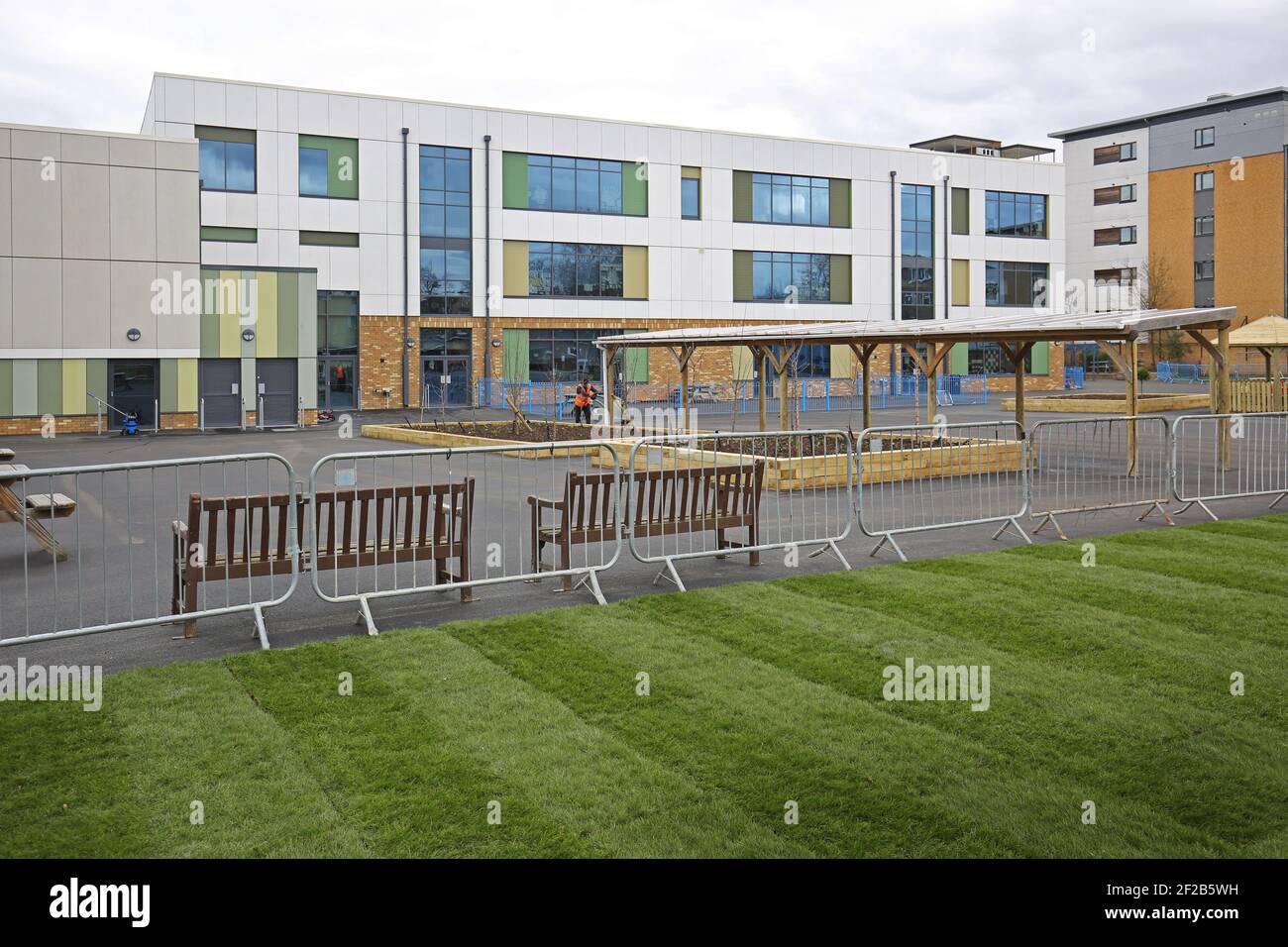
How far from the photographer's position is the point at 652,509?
1157 cm

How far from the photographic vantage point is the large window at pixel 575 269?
52.2 metres

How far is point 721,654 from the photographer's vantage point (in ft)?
29.0

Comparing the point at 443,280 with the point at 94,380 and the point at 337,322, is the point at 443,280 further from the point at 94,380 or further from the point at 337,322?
the point at 94,380

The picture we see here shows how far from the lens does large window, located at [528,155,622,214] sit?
51812 mm

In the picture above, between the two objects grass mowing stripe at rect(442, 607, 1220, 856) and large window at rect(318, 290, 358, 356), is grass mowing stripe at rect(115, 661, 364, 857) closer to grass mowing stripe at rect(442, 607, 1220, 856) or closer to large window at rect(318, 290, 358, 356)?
grass mowing stripe at rect(442, 607, 1220, 856)

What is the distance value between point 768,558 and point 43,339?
3054 cm

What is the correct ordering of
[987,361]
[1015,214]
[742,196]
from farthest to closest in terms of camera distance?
1. [1015,214]
2. [987,361]
3. [742,196]

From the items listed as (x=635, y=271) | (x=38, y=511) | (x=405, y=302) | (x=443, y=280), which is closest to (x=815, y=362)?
(x=635, y=271)

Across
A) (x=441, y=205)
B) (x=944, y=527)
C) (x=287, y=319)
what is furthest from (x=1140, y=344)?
(x=944, y=527)

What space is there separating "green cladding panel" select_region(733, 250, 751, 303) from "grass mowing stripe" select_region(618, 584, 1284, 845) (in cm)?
4829

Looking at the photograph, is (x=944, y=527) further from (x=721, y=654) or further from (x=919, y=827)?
(x=919, y=827)

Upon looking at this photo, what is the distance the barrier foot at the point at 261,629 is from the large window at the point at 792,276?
4965 cm

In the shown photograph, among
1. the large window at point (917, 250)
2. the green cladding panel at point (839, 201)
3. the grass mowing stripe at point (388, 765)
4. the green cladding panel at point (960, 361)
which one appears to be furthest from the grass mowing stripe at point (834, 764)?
the green cladding panel at point (960, 361)

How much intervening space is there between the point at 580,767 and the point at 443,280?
45.0 metres
